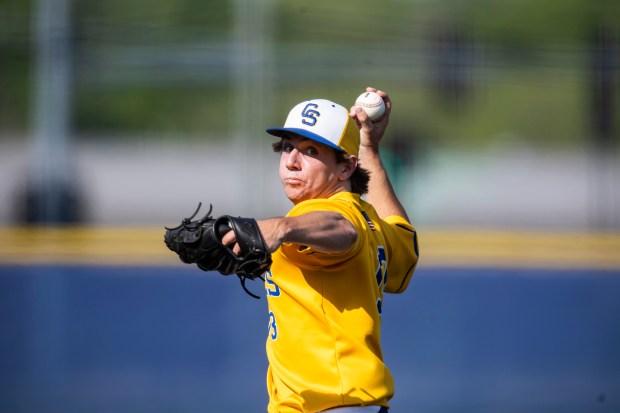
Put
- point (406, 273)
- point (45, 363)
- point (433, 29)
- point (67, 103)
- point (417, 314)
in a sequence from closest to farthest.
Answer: point (406, 273)
point (45, 363)
point (417, 314)
point (67, 103)
point (433, 29)

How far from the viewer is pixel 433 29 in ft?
46.3

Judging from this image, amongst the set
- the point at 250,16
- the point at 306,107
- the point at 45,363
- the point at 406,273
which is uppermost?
the point at 250,16

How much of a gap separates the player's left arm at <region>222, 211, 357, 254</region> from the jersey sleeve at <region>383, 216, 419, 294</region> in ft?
1.95

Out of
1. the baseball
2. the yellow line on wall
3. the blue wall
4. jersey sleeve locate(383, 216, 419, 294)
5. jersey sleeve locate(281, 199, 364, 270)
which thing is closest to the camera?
jersey sleeve locate(281, 199, 364, 270)

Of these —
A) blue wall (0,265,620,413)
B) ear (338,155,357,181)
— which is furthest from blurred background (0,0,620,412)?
ear (338,155,357,181)

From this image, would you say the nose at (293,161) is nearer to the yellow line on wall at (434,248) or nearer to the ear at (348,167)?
the ear at (348,167)

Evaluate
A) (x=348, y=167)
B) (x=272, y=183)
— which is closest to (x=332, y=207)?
(x=348, y=167)

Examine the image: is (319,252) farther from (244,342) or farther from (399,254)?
(244,342)

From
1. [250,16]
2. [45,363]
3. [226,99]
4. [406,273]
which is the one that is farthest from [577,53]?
[406,273]

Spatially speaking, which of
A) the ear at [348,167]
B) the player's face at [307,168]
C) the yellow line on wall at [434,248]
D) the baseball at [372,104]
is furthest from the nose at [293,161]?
the yellow line on wall at [434,248]

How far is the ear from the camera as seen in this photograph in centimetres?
269

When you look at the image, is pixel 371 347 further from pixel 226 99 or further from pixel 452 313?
pixel 226 99

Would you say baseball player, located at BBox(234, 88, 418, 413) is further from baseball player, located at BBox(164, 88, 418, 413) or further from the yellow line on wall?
the yellow line on wall

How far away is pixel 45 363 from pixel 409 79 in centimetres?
886
